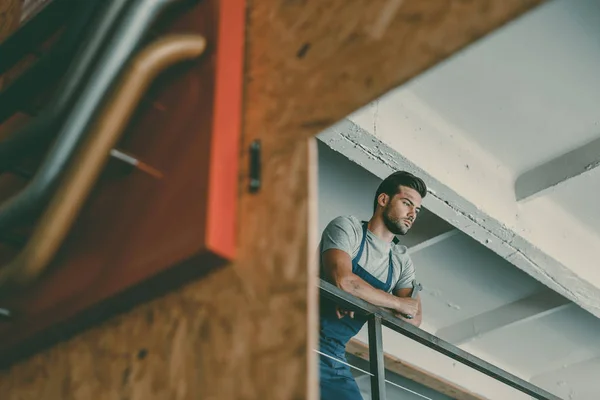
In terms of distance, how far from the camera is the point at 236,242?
1.15 m

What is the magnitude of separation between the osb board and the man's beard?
51.8 inches

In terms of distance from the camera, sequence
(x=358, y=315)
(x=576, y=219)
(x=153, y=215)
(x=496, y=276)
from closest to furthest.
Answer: (x=153, y=215) → (x=358, y=315) → (x=576, y=219) → (x=496, y=276)

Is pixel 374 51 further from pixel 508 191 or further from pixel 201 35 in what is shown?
pixel 508 191

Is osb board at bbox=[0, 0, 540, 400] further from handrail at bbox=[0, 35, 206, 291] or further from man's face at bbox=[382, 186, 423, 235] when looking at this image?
man's face at bbox=[382, 186, 423, 235]

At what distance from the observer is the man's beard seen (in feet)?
8.23

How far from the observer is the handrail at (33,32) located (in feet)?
4.84

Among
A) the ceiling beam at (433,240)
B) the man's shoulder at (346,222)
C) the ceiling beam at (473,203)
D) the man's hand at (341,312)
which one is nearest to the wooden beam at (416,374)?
the ceiling beam at (433,240)

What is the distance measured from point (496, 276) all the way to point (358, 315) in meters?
1.97

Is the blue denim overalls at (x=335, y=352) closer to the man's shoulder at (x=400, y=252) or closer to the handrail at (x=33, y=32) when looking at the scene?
the man's shoulder at (x=400, y=252)

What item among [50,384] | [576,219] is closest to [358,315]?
[50,384]

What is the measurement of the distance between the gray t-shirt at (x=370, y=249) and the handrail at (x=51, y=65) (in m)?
1.14

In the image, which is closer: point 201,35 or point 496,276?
point 201,35

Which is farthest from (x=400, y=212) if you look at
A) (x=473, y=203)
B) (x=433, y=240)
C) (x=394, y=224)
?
(x=433, y=240)

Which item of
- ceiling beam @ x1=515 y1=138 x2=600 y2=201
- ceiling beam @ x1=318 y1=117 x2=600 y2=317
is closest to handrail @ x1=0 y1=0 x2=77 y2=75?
Result: ceiling beam @ x1=318 y1=117 x2=600 y2=317
